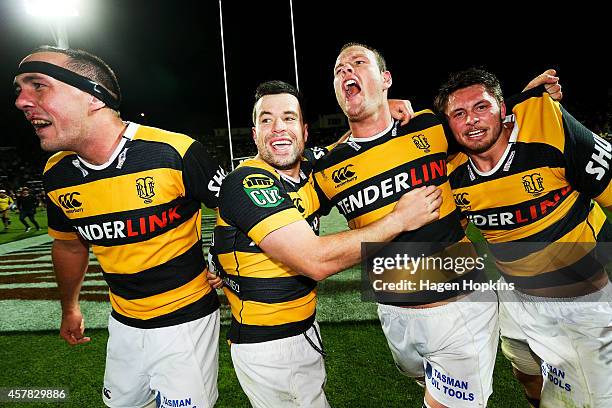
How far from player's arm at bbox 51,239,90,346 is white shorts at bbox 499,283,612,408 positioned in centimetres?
249

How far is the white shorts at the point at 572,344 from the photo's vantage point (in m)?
2.10

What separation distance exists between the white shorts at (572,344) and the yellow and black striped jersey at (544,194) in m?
0.13

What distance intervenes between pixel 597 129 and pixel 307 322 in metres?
33.0

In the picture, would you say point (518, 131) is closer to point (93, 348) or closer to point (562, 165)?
point (562, 165)

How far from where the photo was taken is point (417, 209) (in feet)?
5.78

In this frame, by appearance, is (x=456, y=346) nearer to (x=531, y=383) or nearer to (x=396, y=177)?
(x=396, y=177)

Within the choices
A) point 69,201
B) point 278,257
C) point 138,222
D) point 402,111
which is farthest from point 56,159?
point 402,111

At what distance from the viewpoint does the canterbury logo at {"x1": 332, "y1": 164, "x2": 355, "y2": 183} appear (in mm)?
2168

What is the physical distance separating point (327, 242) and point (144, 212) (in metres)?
0.86

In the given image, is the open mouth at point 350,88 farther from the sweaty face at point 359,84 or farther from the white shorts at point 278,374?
the white shorts at point 278,374

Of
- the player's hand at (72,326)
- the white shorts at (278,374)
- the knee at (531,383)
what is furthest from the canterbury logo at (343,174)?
the knee at (531,383)

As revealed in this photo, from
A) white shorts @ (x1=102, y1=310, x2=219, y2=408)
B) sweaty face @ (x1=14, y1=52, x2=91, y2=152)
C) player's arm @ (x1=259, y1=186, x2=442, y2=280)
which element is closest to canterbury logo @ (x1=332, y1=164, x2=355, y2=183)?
player's arm @ (x1=259, y1=186, x2=442, y2=280)

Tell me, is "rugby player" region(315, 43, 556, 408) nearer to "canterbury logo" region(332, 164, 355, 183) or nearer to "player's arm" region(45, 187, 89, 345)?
"canterbury logo" region(332, 164, 355, 183)

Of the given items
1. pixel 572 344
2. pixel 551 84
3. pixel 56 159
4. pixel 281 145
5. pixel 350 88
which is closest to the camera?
pixel 281 145
